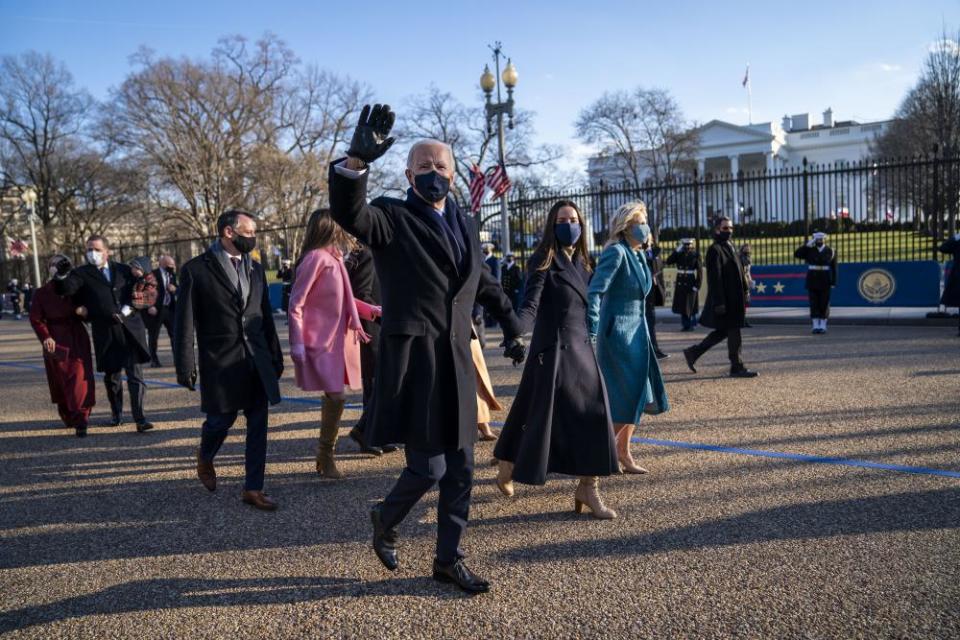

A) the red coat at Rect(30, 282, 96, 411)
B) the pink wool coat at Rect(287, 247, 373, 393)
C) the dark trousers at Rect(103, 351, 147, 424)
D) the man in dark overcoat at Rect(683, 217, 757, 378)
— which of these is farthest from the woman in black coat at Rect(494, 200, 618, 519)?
the red coat at Rect(30, 282, 96, 411)

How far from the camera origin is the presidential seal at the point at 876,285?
46.6ft

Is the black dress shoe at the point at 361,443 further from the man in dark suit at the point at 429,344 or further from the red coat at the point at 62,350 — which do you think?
the red coat at the point at 62,350

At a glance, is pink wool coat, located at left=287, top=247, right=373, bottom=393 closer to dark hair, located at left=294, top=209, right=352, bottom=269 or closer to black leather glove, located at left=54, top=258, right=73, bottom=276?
dark hair, located at left=294, top=209, right=352, bottom=269

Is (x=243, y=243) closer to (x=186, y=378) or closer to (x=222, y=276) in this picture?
(x=222, y=276)

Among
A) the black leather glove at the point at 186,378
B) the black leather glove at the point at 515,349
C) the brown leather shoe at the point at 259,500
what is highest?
the black leather glove at the point at 515,349

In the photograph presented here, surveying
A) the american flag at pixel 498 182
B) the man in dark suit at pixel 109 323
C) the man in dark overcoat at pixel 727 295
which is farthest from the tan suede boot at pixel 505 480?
the american flag at pixel 498 182

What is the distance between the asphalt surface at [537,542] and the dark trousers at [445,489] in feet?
0.77

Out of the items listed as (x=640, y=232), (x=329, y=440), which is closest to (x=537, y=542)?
(x=329, y=440)

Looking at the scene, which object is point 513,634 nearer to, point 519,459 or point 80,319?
point 519,459

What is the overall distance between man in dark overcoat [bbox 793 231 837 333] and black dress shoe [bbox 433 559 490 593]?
11.1 metres

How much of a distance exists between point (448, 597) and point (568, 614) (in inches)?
21.6

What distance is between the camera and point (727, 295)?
850 cm

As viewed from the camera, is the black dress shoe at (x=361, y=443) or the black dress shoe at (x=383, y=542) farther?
the black dress shoe at (x=361, y=443)

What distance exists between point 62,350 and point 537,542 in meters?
5.60
